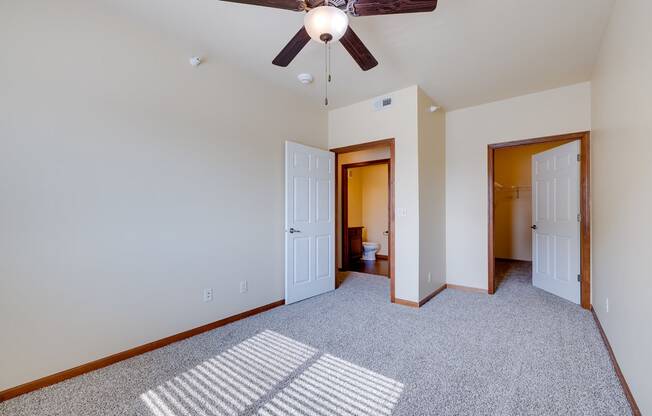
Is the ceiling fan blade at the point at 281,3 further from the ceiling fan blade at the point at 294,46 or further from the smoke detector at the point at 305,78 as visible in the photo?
the smoke detector at the point at 305,78

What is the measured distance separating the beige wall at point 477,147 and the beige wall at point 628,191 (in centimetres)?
77

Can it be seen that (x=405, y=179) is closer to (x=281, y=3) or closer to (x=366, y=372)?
(x=366, y=372)

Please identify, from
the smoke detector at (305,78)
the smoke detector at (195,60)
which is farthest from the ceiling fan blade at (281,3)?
the smoke detector at (305,78)

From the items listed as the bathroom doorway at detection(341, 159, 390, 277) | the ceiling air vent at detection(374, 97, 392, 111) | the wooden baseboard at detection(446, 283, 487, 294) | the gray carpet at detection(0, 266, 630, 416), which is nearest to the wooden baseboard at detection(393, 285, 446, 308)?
the gray carpet at detection(0, 266, 630, 416)

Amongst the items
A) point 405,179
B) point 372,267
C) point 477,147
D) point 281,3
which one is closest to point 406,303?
point 405,179

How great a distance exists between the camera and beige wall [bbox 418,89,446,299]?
3.35 meters

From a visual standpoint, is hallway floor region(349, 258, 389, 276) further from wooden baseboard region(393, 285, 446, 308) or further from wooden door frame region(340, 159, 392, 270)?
wooden baseboard region(393, 285, 446, 308)

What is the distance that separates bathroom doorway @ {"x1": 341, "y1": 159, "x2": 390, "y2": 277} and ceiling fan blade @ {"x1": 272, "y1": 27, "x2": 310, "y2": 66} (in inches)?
153

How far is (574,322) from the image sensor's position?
2.75 metres

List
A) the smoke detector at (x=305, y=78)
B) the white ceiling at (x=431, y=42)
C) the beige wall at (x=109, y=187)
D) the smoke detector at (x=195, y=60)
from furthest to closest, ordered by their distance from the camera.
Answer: the smoke detector at (x=305, y=78) < the smoke detector at (x=195, y=60) < the white ceiling at (x=431, y=42) < the beige wall at (x=109, y=187)

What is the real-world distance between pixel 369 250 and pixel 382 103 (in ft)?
11.1

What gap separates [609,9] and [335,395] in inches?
128

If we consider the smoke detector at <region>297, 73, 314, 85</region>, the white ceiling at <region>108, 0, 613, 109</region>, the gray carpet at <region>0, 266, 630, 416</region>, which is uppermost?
the white ceiling at <region>108, 0, 613, 109</region>

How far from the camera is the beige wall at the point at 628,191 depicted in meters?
1.41
